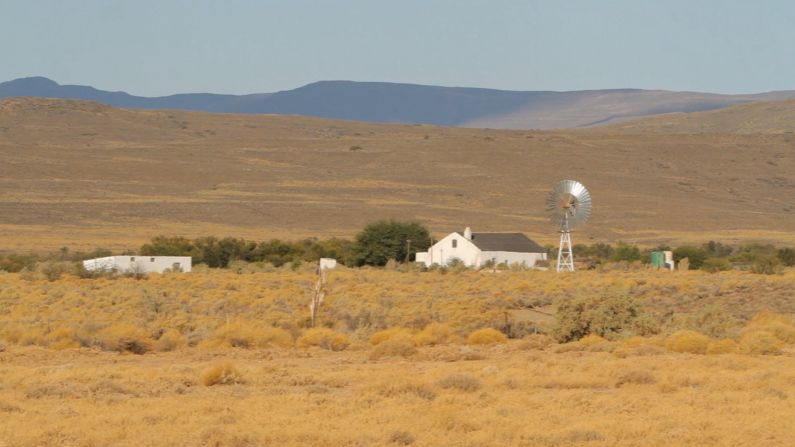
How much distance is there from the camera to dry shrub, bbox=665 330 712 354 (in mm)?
25109

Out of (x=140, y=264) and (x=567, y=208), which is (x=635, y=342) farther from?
(x=140, y=264)

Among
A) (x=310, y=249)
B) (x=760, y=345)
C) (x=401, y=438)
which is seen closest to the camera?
(x=401, y=438)

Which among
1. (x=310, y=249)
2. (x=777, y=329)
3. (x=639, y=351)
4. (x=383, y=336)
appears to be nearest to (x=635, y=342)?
(x=639, y=351)

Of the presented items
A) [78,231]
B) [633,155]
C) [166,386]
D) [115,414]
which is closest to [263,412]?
[115,414]

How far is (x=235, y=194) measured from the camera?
124500mm

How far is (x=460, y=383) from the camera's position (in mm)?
19156

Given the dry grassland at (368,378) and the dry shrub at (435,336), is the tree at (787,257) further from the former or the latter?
the dry shrub at (435,336)

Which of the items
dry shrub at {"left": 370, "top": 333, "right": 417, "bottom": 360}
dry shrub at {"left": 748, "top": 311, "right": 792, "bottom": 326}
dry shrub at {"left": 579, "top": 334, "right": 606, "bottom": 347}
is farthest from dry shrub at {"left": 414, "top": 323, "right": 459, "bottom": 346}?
dry shrub at {"left": 748, "top": 311, "right": 792, "bottom": 326}

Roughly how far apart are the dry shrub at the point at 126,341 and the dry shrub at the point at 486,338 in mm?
6713

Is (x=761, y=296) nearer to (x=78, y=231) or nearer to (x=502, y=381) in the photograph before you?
(x=502, y=381)

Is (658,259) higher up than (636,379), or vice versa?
(636,379)

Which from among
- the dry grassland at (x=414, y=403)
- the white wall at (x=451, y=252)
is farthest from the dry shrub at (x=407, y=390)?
the white wall at (x=451, y=252)

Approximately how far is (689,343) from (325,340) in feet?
24.8

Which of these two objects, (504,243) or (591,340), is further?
(504,243)
